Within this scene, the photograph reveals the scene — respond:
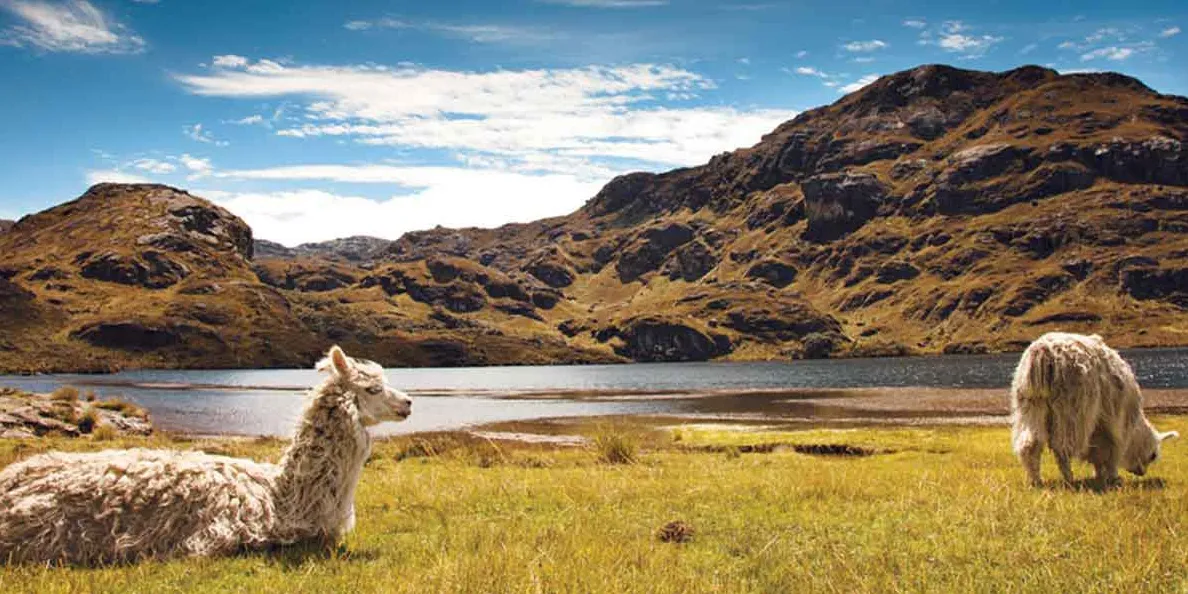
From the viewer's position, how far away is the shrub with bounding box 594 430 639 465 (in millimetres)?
22297

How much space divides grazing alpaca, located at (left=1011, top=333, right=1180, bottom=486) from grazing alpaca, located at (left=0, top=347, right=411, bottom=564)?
35.7 ft

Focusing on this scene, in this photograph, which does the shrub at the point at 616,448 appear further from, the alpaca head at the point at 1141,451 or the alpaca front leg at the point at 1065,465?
the alpaca head at the point at 1141,451

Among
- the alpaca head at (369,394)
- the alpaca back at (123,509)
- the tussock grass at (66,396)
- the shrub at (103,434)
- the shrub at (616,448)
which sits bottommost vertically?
the shrub at (103,434)

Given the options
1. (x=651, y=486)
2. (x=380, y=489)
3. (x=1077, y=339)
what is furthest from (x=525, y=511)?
(x=1077, y=339)

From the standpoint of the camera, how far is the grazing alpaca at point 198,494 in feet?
27.8

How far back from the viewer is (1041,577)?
699 centimetres

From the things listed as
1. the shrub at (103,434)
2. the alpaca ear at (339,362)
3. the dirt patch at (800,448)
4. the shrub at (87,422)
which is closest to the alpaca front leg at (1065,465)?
the alpaca ear at (339,362)

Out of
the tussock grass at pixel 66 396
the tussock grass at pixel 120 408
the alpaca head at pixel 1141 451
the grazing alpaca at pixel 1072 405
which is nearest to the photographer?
the grazing alpaca at pixel 1072 405

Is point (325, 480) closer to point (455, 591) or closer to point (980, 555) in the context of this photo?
point (455, 591)

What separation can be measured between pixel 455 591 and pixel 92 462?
206 inches

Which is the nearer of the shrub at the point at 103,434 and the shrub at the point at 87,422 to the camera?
the shrub at the point at 103,434

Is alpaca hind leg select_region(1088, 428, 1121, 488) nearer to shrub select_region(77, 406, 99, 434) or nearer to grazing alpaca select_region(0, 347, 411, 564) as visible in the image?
grazing alpaca select_region(0, 347, 411, 564)

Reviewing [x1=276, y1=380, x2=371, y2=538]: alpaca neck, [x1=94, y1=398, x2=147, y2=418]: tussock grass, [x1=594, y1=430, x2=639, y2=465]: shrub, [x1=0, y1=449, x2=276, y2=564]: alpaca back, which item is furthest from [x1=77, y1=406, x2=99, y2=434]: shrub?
[x1=276, y1=380, x2=371, y2=538]: alpaca neck

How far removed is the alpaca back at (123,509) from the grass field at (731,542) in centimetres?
48
